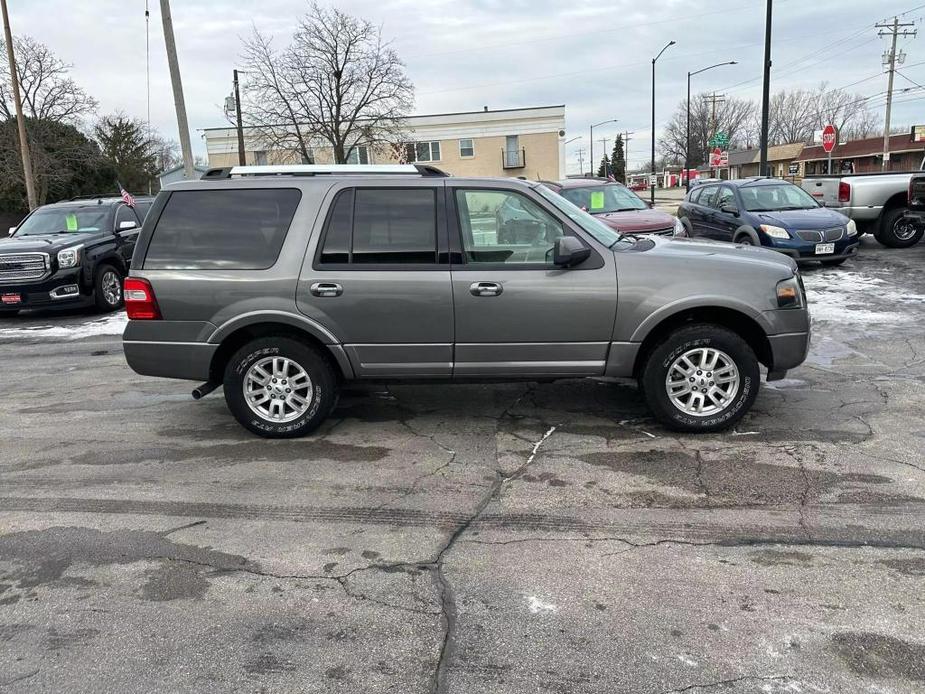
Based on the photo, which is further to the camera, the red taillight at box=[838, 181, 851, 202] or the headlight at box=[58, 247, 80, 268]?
the red taillight at box=[838, 181, 851, 202]

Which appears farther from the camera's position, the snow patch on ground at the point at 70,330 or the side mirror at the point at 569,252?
the snow patch on ground at the point at 70,330

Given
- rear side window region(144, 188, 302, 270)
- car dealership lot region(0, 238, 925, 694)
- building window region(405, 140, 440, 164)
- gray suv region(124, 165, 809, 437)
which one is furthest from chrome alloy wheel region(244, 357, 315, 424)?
building window region(405, 140, 440, 164)

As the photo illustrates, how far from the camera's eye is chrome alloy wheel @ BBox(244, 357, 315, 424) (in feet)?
16.4

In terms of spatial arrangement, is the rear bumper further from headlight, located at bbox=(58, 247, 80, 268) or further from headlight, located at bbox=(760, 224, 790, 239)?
headlight, located at bbox=(760, 224, 790, 239)

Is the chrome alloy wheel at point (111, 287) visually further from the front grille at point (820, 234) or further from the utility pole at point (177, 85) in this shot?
the front grille at point (820, 234)

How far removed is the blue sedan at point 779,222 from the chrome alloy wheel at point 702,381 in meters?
7.53

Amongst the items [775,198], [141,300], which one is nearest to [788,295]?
[141,300]

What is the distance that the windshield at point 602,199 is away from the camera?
1195 centimetres

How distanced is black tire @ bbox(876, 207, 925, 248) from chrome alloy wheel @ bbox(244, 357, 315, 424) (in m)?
13.7

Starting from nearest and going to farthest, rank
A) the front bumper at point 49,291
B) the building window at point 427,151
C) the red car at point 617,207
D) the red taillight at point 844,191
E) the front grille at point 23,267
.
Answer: the front grille at point 23,267, the front bumper at point 49,291, the red car at point 617,207, the red taillight at point 844,191, the building window at point 427,151

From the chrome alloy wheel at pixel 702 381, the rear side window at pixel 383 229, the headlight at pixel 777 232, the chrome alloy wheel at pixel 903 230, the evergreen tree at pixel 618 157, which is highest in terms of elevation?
the evergreen tree at pixel 618 157

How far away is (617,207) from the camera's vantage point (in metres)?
11.9

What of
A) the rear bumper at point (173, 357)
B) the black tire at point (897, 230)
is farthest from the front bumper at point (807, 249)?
the rear bumper at point (173, 357)

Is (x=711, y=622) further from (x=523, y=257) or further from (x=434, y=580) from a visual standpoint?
(x=523, y=257)
